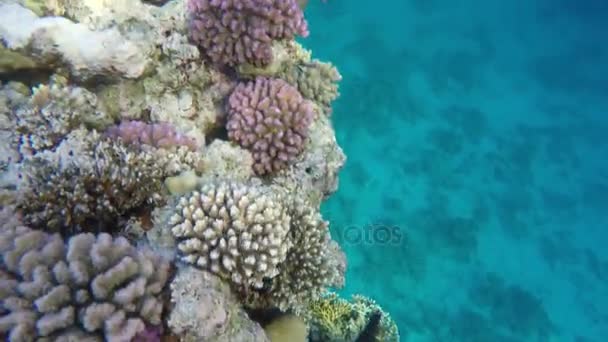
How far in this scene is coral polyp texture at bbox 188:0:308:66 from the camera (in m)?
4.43

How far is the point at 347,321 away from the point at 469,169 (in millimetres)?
12124

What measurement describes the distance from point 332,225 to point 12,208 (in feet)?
36.2

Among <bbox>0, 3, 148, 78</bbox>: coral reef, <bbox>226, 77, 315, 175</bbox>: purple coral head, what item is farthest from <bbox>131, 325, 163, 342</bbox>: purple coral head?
<bbox>0, 3, 148, 78</bbox>: coral reef

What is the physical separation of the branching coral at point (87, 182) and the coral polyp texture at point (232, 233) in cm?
43

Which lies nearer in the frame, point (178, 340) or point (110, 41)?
point (178, 340)

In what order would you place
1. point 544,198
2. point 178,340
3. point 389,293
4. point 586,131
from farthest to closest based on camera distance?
point 586,131
point 544,198
point 389,293
point 178,340

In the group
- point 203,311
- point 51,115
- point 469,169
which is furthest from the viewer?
point 469,169

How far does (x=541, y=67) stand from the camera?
69.9 feet

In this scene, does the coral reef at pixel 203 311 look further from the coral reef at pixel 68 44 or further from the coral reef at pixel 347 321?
the coral reef at pixel 347 321

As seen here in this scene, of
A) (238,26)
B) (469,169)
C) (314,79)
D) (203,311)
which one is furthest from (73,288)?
(469,169)

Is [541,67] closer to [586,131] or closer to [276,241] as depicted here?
[586,131]

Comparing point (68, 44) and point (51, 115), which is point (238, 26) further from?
point (51, 115)

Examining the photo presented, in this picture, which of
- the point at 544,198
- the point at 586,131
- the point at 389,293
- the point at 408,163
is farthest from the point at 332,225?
the point at 586,131

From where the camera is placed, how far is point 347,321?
5746 mm
